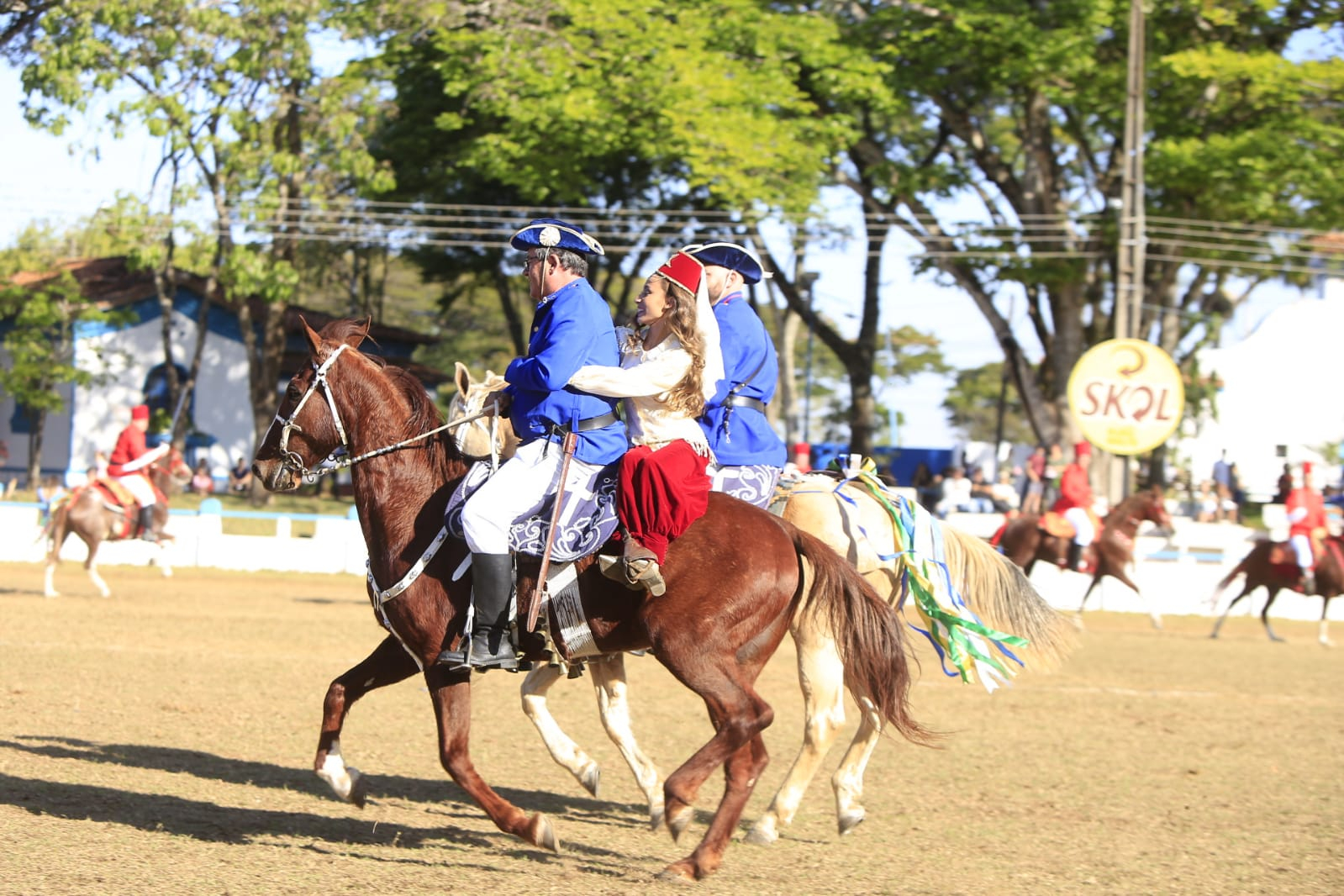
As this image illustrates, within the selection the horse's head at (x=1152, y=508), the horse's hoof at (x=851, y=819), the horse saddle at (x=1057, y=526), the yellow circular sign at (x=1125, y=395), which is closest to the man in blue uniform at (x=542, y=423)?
the horse's hoof at (x=851, y=819)

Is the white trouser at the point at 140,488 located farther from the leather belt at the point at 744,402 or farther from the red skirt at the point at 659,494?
the red skirt at the point at 659,494

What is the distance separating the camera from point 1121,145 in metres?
25.6

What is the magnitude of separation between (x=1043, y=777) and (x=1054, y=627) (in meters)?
1.27

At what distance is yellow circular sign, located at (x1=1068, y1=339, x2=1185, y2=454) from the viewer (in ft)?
67.4

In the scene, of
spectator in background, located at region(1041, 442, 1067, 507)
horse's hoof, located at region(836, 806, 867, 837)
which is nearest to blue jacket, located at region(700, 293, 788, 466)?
horse's hoof, located at region(836, 806, 867, 837)

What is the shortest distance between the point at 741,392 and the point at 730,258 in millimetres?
680

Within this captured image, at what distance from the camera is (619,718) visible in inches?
281

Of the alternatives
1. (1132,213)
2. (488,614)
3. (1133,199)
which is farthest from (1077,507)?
(488,614)

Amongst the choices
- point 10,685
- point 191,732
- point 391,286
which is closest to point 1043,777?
point 191,732

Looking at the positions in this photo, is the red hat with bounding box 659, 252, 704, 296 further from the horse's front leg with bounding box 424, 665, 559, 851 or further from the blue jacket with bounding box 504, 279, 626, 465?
the horse's front leg with bounding box 424, 665, 559, 851

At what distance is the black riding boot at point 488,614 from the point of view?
570 cm

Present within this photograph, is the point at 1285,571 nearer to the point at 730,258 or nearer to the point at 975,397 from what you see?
the point at 730,258

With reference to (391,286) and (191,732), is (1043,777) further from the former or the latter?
(391,286)

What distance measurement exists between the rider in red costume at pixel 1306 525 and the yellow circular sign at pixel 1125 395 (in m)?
2.98
